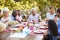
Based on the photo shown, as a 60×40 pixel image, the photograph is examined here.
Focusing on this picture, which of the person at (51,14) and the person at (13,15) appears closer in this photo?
the person at (51,14)

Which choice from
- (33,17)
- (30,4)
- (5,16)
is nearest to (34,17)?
(33,17)

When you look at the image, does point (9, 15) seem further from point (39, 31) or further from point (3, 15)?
point (39, 31)

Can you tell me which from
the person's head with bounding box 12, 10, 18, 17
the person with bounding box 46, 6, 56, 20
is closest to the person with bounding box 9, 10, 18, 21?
the person's head with bounding box 12, 10, 18, 17

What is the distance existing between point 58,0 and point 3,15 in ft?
2.48

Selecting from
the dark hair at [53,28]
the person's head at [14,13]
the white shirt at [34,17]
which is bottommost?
the dark hair at [53,28]

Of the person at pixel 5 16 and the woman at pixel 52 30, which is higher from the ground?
the person at pixel 5 16

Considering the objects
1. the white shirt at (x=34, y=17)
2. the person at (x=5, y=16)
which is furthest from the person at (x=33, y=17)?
the person at (x=5, y=16)

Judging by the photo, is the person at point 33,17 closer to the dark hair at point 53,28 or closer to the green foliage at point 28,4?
the green foliage at point 28,4

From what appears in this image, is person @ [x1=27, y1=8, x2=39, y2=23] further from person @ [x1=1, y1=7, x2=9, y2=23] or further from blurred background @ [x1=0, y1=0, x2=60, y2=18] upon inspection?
person @ [x1=1, y1=7, x2=9, y2=23]

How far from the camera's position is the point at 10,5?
2590 mm

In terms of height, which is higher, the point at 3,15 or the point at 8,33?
the point at 3,15

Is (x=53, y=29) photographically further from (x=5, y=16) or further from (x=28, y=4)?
(x=5, y=16)

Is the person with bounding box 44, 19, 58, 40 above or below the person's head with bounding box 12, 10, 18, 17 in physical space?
below

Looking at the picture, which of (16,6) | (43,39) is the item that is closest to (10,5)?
(16,6)
